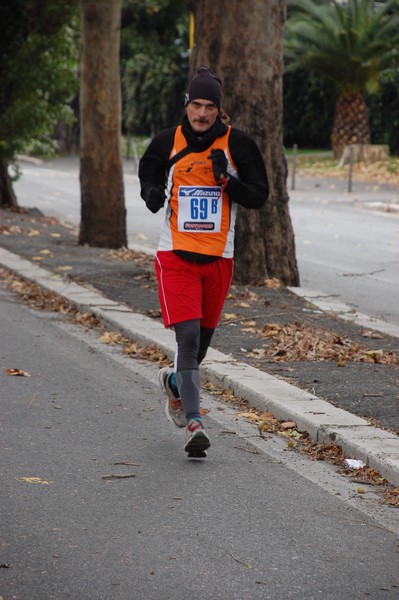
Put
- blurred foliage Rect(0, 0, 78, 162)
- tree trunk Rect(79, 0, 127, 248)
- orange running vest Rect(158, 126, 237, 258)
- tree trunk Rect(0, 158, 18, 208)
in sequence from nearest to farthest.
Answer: orange running vest Rect(158, 126, 237, 258) → tree trunk Rect(79, 0, 127, 248) → blurred foliage Rect(0, 0, 78, 162) → tree trunk Rect(0, 158, 18, 208)

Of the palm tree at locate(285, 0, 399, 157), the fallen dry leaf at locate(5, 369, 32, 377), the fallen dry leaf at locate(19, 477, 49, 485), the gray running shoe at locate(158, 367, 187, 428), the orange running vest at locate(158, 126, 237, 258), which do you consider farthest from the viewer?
the palm tree at locate(285, 0, 399, 157)

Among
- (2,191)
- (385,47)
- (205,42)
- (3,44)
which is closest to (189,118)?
(205,42)

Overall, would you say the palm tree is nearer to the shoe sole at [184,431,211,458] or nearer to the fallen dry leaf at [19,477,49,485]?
the shoe sole at [184,431,211,458]

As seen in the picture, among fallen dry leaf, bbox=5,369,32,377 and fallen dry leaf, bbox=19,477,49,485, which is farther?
fallen dry leaf, bbox=5,369,32,377

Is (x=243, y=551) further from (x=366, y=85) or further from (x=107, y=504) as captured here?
(x=366, y=85)

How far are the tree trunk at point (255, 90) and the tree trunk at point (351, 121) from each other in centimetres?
2599

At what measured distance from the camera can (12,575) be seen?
166 inches

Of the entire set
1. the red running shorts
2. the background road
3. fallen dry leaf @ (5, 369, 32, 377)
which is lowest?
the background road

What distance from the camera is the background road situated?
13.3 metres

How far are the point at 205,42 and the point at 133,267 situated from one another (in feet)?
8.96

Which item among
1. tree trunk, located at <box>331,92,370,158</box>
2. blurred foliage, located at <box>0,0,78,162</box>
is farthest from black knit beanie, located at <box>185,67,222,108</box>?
tree trunk, located at <box>331,92,370,158</box>

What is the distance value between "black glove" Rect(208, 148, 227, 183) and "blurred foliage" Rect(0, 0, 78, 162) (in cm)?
1398

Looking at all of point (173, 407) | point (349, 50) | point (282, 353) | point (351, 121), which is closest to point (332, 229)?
point (282, 353)

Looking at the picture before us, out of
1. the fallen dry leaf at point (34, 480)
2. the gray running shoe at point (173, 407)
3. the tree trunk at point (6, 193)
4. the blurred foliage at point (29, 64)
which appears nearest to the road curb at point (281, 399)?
the gray running shoe at point (173, 407)
